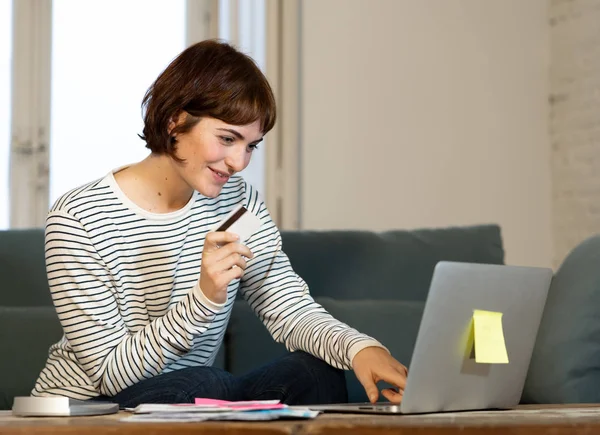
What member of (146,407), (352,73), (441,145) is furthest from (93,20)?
(146,407)

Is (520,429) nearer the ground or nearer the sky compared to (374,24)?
nearer the ground

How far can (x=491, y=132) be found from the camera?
158 inches

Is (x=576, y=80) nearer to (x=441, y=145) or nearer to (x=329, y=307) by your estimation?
(x=441, y=145)

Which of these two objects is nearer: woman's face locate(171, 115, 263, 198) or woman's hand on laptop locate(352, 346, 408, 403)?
woman's hand on laptop locate(352, 346, 408, 403)

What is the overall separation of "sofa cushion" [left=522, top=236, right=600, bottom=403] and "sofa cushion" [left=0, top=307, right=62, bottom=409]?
115 centimetres

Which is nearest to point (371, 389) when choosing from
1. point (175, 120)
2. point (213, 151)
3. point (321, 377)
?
point (321, 377)

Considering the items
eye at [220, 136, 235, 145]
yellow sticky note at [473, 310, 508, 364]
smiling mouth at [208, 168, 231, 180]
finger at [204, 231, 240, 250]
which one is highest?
eye at [220, 136, 235, 145]

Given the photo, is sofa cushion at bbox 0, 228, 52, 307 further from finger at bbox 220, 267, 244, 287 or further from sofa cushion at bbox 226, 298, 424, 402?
finger at bbox 220, 267, 244, 287

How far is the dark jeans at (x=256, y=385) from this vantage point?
59.0 inches

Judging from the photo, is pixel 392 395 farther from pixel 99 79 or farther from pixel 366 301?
pixel 99 79

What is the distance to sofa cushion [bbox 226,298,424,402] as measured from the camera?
7.47ft

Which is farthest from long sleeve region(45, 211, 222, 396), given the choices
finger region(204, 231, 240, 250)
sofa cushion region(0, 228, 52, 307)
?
sofa cushion region(0, 228, 52, 307)

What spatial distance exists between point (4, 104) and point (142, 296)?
7.46 ft

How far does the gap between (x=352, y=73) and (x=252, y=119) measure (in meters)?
2.21
